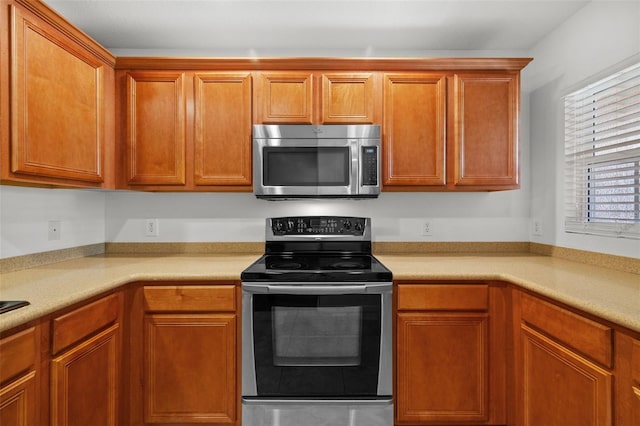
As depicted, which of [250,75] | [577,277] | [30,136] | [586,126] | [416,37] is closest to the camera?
[30,136]

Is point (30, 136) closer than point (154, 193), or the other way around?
point (30, 136)

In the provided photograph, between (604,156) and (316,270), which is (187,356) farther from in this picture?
(604,156)

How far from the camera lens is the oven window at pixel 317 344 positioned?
71.2 inches

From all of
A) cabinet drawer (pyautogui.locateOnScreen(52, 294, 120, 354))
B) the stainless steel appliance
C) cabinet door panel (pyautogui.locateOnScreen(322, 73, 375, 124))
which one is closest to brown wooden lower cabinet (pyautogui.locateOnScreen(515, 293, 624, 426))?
the stainless steel appliance

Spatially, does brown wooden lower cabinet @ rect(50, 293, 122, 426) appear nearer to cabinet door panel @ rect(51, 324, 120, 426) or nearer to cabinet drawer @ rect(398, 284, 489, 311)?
cabinet door panel @ rect(51, 324, 120, 426)

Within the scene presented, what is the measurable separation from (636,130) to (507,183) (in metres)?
0.64

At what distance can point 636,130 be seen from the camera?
1707 mm

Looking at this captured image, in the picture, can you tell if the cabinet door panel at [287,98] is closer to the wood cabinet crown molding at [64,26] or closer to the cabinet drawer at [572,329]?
the wood cabinet crown molding at [64,26]

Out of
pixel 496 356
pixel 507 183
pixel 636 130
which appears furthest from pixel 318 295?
pixel 636 130

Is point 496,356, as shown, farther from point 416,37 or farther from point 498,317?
point 416,37

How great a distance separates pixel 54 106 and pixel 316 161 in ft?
4.36

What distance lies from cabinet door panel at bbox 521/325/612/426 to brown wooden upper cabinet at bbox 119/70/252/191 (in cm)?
174

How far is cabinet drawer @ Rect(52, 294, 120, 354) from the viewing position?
133 centimetres

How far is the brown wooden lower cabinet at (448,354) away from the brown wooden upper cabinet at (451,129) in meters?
0.72
